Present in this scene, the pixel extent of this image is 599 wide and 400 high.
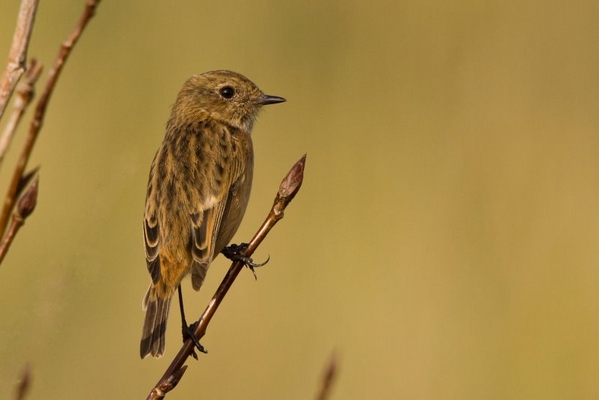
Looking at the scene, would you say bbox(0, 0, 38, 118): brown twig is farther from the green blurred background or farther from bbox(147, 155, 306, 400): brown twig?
the green blurred background

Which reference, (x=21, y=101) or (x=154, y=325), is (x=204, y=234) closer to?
(x=154, y=325)

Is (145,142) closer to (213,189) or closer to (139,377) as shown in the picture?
(139,377)

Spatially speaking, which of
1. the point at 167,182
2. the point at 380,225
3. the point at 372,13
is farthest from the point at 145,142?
the point at 167,182

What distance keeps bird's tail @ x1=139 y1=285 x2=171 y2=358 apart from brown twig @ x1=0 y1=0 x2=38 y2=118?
2421mm

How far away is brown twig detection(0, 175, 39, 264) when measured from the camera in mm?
2150

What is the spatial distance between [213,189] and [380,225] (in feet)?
11.6

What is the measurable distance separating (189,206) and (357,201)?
370 centimetres

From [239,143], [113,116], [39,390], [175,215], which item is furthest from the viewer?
[113,116]

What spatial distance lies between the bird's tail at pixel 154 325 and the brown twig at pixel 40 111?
2.53m

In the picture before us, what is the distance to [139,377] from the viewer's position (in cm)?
725

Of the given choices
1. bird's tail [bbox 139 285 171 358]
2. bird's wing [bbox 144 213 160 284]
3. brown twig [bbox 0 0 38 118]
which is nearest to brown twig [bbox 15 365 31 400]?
brown twig [bbox 0 0 38 118]

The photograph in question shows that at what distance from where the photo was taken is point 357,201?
8.60m

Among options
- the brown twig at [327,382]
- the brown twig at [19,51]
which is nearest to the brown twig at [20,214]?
the brown twig at [19,51]

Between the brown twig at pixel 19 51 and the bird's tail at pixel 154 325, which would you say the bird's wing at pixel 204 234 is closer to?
the bird's tail at pixel 154 325
